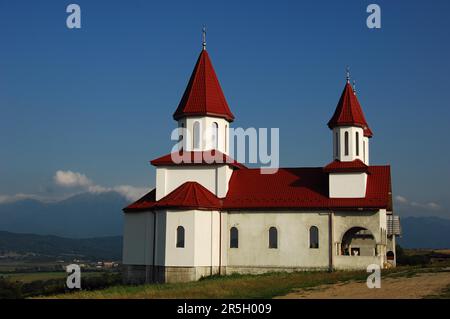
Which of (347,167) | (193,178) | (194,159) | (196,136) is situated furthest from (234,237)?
(347,167)

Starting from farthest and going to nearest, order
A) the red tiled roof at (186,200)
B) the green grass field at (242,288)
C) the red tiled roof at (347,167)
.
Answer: the red tiled roof at (347,167)
the red tiled roof at (186,200)
the green grass field at (242,288)

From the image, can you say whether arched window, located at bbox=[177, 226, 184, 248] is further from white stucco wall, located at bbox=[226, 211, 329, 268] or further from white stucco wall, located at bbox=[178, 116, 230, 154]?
white stucco wall, located at bbox=[178, 116, 230, 154]

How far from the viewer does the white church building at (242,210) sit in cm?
4219

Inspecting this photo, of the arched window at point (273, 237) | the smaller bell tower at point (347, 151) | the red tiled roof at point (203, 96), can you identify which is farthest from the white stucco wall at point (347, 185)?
the red tiled roof at point (203, 96)

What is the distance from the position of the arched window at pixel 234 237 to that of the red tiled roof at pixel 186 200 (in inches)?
77.5

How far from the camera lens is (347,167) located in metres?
43.3

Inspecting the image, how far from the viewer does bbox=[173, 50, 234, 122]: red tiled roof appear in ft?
151

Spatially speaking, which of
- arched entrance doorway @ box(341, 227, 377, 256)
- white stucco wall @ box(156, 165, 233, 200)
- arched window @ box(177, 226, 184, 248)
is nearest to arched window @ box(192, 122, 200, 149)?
white stucco wall @ box(156, 165, 233, 200)

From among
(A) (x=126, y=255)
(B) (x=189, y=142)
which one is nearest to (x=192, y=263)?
(A) (x=126, y=255)

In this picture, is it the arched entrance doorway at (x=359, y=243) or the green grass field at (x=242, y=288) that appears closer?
the green grass field at (x=242, y=288)

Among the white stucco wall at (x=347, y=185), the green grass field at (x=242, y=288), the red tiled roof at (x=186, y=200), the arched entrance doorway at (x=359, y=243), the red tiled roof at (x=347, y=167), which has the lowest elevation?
the green grass field at (x=242, y=288)

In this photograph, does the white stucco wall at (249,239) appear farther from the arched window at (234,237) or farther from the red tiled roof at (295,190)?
the red tiled roof at (295,190)
